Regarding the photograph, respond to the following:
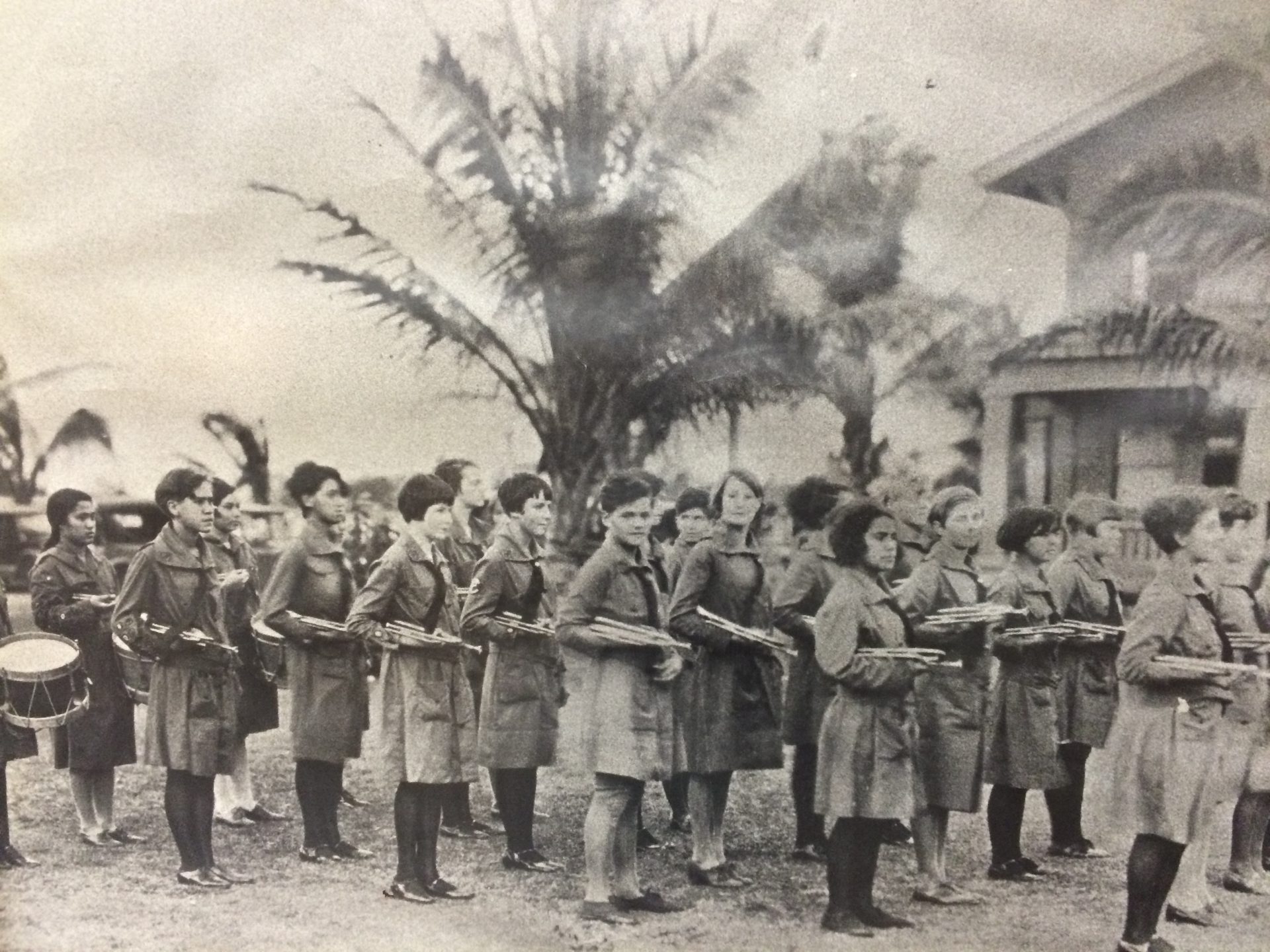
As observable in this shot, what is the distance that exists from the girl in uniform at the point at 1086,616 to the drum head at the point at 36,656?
366 centimetres

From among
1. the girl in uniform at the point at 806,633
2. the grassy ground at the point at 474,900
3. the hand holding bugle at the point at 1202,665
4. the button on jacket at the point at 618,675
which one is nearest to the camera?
the hand holding bugle at the point at 1202,665

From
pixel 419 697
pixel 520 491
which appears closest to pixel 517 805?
pixel 419 697

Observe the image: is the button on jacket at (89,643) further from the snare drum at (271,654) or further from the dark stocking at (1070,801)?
the dark stocking at (1070,801)

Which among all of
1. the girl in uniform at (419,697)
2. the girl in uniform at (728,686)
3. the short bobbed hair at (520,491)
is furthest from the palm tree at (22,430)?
the girl in uniform at (728,686)

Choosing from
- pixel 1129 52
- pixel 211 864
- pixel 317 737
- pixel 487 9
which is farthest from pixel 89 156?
pixel 1129 52

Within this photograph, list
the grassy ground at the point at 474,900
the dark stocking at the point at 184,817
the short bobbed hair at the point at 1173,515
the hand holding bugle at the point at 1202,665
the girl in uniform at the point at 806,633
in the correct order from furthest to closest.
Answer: the girl in uniform at the point at 806,633 < the dark stocking at the point at 184,817 < the grassy ground at the point at 474,900 < the short bobbed hair at the point at 1173,515 < the hand holding bugle at the point at 1202,665

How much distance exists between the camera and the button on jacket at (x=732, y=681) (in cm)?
478

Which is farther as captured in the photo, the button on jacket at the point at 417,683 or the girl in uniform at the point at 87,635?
the girl in uniform at the point at 87,635

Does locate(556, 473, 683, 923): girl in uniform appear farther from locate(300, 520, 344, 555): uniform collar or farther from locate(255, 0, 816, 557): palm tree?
locate(300, 520, 344, 555): uniform collar

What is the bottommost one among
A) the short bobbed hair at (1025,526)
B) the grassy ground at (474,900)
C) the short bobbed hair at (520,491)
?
the grassy ground at (474,900)

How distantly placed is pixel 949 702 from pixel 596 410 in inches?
65.9

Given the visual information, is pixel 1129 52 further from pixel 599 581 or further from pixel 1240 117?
pixel 599 581

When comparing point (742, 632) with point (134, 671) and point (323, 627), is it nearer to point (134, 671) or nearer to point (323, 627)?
point (323, 627)

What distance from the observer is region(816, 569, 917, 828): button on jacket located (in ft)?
14.2
